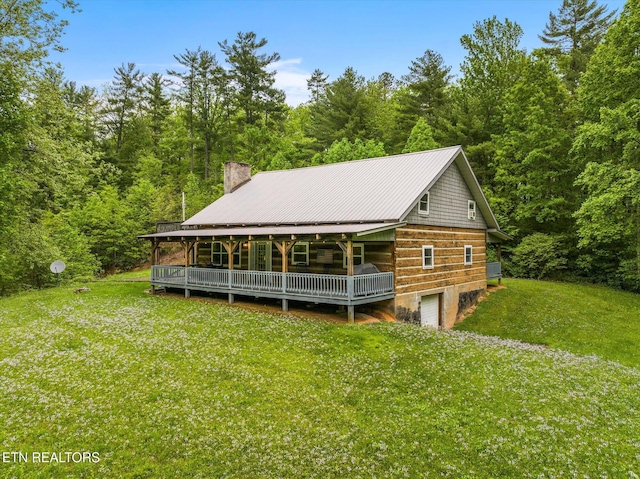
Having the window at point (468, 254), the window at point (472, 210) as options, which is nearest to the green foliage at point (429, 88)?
the window at point (472, 210)

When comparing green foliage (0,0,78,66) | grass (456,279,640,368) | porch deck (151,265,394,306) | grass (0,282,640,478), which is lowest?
grass (456,279,640,368)

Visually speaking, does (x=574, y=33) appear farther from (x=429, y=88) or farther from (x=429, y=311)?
(x=429, y=311)

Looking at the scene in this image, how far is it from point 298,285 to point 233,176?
13313mm

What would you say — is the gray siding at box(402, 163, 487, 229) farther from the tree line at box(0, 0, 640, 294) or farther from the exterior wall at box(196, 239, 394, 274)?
the tree line at box(0, 0, 640, 294)

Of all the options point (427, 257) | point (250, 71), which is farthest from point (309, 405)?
point (250, 71)

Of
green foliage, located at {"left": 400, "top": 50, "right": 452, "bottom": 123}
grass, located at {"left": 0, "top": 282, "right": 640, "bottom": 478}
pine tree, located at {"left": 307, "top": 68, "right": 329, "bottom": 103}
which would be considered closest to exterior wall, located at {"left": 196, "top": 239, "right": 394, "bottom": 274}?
grass, located at {"left": 0, "top": 282, "right": 640, "bottom": 478}

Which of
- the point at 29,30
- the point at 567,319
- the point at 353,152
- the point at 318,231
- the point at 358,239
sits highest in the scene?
the point at 29,30

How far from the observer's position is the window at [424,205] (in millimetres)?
17000

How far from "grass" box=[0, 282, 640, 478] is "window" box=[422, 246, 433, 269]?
205 inches

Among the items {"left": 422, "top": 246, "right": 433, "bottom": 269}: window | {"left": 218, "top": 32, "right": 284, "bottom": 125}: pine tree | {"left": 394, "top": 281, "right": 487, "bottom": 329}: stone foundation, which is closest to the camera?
{"left": 394, "top": 281, "right": 487, "bottom": 329}: stone foundation

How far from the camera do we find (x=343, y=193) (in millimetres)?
18781

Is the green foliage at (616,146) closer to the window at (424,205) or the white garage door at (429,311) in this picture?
the window at (424,205)

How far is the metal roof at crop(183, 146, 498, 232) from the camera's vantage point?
54.0ft

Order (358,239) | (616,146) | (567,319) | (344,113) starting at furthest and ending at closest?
(344,113) → (616,146) → (567,319) → (358,239)
